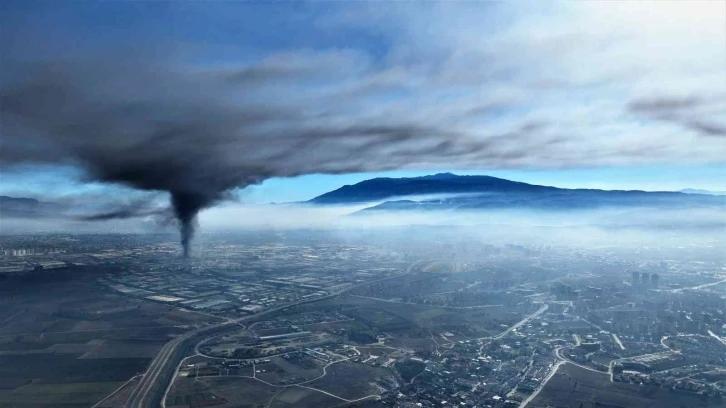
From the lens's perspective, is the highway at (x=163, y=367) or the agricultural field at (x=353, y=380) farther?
the agricultural field at (x=353, y=380)

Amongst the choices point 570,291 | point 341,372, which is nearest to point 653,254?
point 570,291

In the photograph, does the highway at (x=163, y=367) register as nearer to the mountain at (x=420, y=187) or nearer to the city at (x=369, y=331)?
the city at (x=369, y=331)

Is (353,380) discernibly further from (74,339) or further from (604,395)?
(74,339)

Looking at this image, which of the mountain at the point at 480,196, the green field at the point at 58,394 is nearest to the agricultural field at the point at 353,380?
the green field at the point at 58,394

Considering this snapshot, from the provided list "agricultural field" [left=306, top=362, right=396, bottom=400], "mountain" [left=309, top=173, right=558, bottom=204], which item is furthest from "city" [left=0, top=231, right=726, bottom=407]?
"mountain" [left=309, top=173, right=558, bottom=204]

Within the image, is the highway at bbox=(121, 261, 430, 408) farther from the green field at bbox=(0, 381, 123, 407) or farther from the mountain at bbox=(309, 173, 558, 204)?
the mountain at bbox=(309, 173, 558, 204)

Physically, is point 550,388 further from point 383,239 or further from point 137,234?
point 137,234
